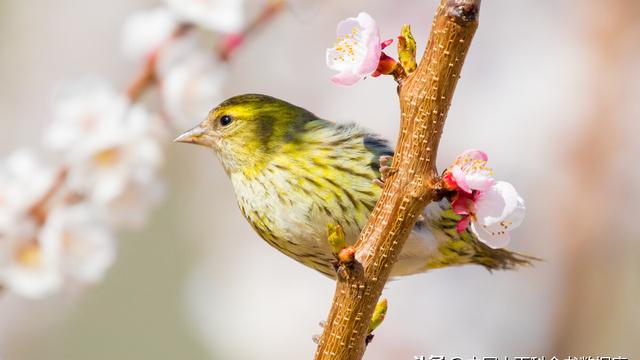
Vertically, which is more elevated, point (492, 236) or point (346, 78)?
point (346, 78)

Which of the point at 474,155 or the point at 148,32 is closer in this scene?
the point at 474,155

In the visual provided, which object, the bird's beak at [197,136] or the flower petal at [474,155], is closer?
the flower petal at [474,155]

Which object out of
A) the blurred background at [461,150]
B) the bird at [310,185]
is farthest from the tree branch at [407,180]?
the blurred background at [461,150]

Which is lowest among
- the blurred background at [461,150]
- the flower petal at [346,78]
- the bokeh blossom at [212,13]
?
the flower petal at [346,78]

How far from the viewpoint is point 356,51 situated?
144 cm

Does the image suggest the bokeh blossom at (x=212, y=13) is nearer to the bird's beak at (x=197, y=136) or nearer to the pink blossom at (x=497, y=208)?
the bird's beak at (x=197, y=136)

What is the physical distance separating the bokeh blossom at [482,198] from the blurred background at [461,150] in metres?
2.77

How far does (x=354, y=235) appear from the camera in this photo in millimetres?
2322

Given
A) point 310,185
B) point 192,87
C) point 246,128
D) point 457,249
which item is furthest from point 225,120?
point 457,249

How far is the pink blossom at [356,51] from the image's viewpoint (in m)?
1.41

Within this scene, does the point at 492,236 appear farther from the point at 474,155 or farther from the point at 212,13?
the point at 212,13

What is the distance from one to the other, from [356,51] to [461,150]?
3872mm

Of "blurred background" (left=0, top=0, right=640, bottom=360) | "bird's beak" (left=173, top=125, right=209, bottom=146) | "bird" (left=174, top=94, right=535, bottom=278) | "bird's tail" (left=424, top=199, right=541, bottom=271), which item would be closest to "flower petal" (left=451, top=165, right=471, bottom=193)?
"bird" (left=174, top=94, right=535, bottom=278)

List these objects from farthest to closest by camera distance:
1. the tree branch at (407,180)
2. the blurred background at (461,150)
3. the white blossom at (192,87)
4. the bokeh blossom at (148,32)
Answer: the blurred background at (461,150)
the white blossom at (192,87)
the bokeh blossom at (148,32)
the tree branch at (407,180)
